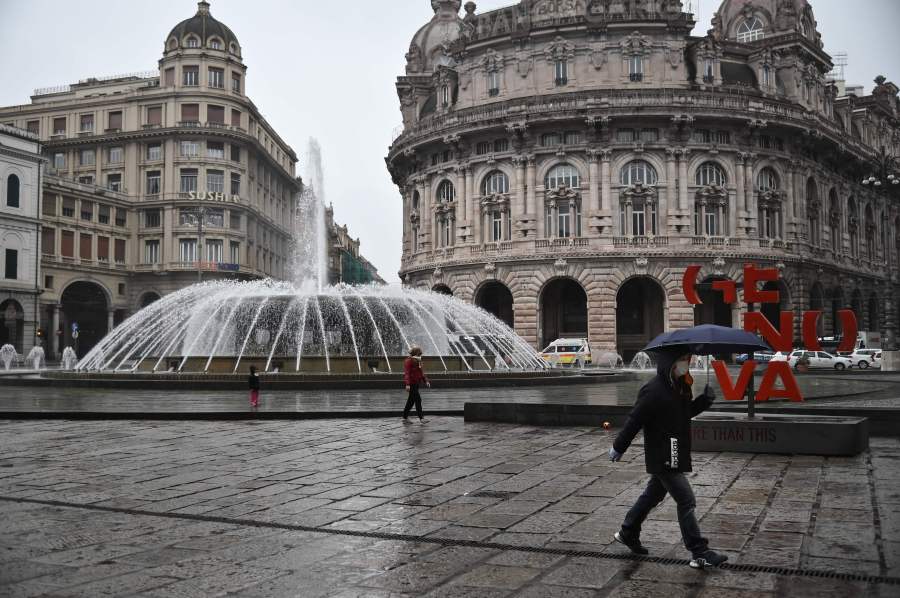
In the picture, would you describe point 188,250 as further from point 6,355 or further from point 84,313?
point 6,355

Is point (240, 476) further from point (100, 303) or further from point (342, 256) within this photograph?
point (342, 256)

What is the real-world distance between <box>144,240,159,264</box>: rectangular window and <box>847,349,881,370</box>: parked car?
46.0 meters

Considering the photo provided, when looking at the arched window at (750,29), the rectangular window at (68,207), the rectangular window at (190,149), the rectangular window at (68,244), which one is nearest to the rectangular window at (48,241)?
the rectangular window at (68,244)

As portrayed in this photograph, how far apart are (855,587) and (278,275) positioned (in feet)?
240

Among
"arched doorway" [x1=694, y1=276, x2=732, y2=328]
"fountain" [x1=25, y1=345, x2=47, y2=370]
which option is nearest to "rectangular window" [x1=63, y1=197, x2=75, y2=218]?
"fountain" [x1=25, y1=345, x2=47, y2=370]

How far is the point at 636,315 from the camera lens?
4788 cm

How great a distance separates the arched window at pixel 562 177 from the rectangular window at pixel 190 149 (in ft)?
91.7

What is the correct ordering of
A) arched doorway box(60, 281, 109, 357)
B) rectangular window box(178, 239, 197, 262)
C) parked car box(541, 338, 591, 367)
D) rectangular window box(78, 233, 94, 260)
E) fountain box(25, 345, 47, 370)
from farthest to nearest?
rectangular window box(178, 239, 197, 262) → arched doorway box(60, 281, 109, 357) → rectangular window box(78, 233, 94, 260) → parked car box(541, 338, 591, 367) → fountain box(25, 345, 47, 370)

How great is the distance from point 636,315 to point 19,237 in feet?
121

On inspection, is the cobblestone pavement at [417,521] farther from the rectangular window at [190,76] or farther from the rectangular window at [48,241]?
the rectangular window at [190,76]

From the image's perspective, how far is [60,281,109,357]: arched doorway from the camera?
58.2m

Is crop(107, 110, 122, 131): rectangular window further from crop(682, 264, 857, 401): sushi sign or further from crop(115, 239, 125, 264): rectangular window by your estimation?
crop(682, 264, 857, 401): sushi sign

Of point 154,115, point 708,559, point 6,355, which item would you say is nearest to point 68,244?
point 154,115

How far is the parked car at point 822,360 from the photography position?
41625 millimetres
